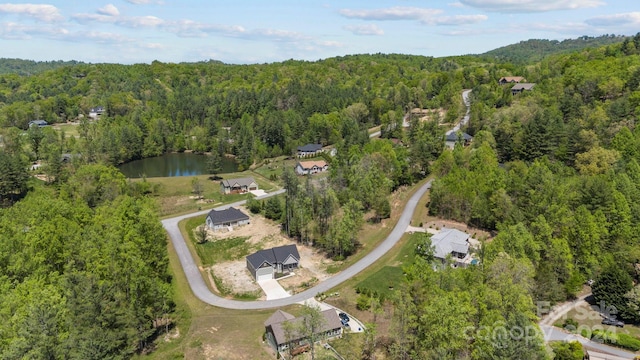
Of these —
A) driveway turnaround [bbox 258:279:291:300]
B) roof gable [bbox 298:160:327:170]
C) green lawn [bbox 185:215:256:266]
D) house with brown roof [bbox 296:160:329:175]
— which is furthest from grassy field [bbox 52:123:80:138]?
driveway turnaround [bbox 258:279:291:300]

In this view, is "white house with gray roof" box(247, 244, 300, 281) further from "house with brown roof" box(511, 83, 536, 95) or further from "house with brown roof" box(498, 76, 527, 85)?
"house with brown roof" box(498, 76, 527, 85)

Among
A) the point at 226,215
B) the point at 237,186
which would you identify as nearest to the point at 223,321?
the point at 226,215

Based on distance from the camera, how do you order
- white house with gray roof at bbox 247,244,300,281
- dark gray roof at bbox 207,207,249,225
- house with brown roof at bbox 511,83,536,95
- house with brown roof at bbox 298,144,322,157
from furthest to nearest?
house with brown roof at bbox 511,83,536,95 → house with brown roof at bbox 298,144,322,157 → dark gray roof at bbox 207,207,249,225 → white house with gray roof at bbox 247,244,300,281

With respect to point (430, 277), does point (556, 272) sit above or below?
below

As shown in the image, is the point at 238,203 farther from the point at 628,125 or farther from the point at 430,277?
the point at 628,125

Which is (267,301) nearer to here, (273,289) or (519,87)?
(273,289)

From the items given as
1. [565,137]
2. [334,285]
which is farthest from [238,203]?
[565,137]
